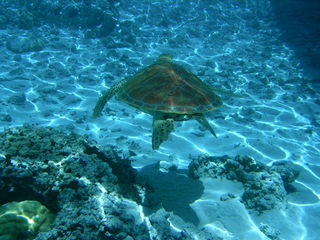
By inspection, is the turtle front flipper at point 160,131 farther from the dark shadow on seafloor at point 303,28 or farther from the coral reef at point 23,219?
the dark shadow on seafloor at point 303,28

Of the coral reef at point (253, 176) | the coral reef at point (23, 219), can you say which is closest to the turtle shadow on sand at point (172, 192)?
the coral reef at point (253, 176)

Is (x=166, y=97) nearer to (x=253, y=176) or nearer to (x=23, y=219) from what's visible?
(x=253, y=176)

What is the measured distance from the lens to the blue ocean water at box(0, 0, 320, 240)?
3.97m

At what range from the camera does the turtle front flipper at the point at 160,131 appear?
398 cm

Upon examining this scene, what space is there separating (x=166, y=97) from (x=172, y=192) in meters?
1.84

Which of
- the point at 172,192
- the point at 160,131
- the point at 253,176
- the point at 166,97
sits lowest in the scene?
the point at 172,192

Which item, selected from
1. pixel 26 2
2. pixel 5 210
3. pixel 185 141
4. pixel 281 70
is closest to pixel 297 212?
pixel 185 141

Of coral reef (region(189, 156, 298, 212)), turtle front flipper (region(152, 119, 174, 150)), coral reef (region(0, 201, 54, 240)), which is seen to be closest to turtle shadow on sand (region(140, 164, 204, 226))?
coral reef (region(189, 156, 298, 212))

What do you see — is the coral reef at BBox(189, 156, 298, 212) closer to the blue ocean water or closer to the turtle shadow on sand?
the blue ocean water

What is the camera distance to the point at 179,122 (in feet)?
25.4

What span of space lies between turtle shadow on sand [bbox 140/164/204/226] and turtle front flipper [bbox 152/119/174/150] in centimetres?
107

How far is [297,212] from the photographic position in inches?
187

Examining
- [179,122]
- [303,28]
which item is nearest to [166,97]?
[179,122]

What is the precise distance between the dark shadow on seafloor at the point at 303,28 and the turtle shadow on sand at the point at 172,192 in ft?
28.2
